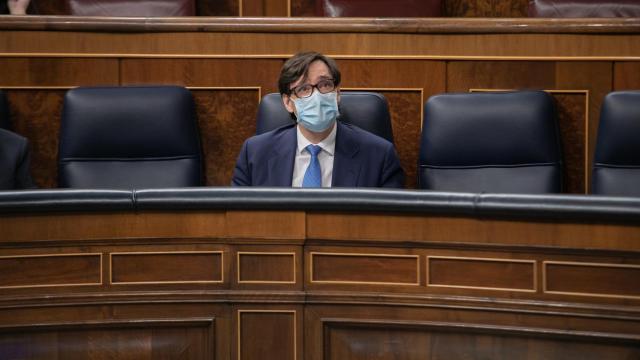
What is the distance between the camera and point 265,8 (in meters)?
2.00

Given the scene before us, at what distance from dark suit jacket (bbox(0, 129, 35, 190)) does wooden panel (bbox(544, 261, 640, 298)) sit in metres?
0.80

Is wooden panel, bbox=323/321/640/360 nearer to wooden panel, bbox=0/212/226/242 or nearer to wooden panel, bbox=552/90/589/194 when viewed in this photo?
wooden panel, bbox=0/212/226/242

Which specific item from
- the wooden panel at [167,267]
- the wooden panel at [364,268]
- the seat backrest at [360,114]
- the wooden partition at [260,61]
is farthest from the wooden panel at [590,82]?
the wooden panel at [167,267]

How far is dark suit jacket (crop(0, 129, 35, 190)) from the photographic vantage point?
4.43ft

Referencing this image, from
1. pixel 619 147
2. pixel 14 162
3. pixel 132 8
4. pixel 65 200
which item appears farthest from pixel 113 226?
pixel 132 8

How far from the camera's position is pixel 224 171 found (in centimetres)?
149

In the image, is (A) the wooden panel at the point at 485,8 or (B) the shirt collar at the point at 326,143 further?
(A) the wooden panel at the point at 485,8

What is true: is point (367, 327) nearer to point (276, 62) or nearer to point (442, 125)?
point (442, 125)

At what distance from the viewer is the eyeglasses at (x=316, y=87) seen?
1269 millimetres

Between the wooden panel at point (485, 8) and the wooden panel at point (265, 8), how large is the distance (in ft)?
1.15

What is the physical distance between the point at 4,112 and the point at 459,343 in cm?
88

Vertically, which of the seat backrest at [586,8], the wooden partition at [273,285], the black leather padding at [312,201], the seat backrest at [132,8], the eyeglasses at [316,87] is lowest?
the wooden partition at [273,285]

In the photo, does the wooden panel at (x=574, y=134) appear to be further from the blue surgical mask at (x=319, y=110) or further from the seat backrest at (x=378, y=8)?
the seat backrest at (x=378, y=8)

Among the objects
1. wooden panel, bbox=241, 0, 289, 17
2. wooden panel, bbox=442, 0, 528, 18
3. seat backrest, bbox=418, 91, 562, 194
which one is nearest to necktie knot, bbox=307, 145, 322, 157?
seat backrest, bbox=418, 91, 562, 194
